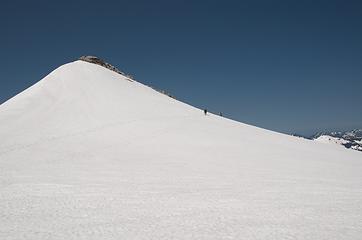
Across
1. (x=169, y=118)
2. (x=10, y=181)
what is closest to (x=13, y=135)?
(x=10, y=181)

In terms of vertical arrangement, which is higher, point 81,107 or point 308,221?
point 81,107

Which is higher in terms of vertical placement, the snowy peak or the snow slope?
the snowy peak

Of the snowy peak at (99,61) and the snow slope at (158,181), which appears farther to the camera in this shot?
the snowy peak at (99,61)

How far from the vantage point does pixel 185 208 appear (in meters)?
11.7

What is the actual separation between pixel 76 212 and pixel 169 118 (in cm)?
3062

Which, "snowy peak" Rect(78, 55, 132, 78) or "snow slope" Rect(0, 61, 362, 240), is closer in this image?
"snow slope" Rect(0, 61, 362, 240)

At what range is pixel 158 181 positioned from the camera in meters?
16.1

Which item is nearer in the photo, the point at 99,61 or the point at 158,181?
the point at 158,181

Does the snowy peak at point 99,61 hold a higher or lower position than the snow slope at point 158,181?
higher

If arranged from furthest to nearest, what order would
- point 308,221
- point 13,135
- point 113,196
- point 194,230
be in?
point 13,135
point 113,196
point 308,221
point 194,230

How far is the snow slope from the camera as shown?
9852mm

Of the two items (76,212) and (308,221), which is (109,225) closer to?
(76,212)

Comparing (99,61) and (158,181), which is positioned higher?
(99,61)

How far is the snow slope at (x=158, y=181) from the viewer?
388 inches
